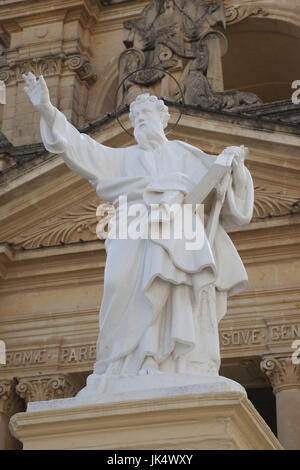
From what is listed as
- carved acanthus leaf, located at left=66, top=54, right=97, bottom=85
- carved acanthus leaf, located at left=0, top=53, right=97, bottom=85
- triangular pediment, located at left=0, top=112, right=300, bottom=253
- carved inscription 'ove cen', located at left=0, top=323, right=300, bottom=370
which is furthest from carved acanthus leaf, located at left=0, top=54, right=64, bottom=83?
carved inscription 'ove cen', located at left=0, top=323, right=300, bottom=370

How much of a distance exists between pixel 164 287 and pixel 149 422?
0.84 m

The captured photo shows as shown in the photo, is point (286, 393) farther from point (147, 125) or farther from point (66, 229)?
point (147, 125)

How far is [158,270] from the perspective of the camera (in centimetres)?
582

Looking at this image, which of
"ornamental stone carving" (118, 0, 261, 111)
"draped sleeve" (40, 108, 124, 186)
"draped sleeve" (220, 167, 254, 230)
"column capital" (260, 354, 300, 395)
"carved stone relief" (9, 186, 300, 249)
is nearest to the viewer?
"draped sleeve" (220, 167, 254, 230)

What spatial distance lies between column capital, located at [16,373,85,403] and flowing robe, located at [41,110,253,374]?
7208mm

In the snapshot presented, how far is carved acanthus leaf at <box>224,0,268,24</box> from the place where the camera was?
18.7m

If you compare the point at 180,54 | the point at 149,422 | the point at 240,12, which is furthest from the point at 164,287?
the point at 240,12

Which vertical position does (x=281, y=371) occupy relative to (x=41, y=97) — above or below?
above

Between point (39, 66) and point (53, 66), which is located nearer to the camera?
point (53, 66)

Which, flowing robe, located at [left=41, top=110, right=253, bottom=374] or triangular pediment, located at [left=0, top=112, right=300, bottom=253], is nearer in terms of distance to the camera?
flowing robe, located at [left=41, top=110, right=253, bottom=374]

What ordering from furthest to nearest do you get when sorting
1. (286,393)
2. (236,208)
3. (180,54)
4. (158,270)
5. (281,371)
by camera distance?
1. (180,54)
2. (281,371)
3. (286,393)
4. (236,208)
5. (158,270)

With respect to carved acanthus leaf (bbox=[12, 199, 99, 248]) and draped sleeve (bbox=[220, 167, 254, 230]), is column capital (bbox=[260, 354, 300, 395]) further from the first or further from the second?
draped sleeve (bbox=[220, 167, 254, 230])

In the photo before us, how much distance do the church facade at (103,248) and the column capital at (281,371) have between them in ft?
0.04

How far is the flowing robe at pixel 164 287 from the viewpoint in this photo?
578 centimetres
